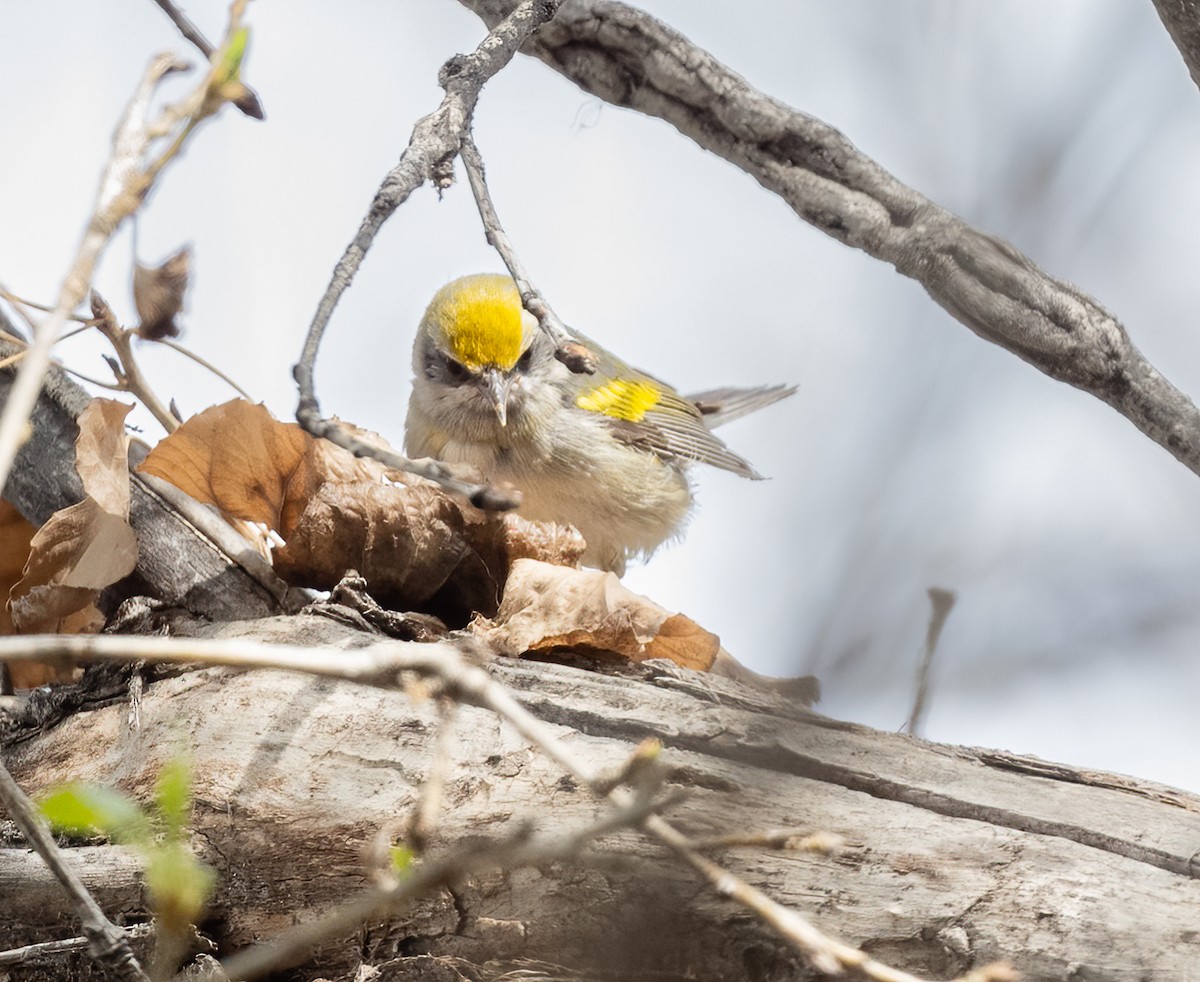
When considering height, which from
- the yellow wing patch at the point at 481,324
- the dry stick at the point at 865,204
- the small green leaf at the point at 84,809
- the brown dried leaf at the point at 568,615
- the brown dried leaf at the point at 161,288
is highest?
the yellow wing patch at the point at 481,324

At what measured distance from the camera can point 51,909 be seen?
1511mm

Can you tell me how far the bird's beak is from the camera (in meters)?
4.00

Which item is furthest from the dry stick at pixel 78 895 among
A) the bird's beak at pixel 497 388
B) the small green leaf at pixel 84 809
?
the bird's beak at pixel 497 388

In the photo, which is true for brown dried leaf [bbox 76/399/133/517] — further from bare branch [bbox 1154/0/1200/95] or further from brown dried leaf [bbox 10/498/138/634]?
bare branch [bbox 1154/0/1200/95]

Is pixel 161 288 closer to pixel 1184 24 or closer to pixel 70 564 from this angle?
pixel 70 564

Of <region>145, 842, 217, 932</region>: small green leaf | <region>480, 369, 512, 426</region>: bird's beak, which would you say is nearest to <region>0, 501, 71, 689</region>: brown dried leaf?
<region>145, 842, 217, 932</region>: small green leaf

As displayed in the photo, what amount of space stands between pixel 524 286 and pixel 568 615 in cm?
69

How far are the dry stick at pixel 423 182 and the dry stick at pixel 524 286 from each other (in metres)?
0.12

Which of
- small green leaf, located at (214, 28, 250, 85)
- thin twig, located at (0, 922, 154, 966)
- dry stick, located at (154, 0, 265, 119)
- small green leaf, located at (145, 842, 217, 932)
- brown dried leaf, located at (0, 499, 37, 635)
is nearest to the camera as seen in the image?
small green leaf, located at (145, 842, 217, 932)

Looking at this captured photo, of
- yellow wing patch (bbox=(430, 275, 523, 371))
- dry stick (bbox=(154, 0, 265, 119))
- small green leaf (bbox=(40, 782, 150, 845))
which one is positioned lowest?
small green leaf (bbox=(40, 782, 150, 845))

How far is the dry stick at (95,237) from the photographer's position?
0.93 m

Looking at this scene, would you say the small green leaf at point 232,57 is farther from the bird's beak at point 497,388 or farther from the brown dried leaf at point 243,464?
the bird's beak at point 497,388

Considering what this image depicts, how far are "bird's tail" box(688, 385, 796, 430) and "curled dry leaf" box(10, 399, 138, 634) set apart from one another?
13.0 ft

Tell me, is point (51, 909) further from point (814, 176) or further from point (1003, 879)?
point (814, 176)
